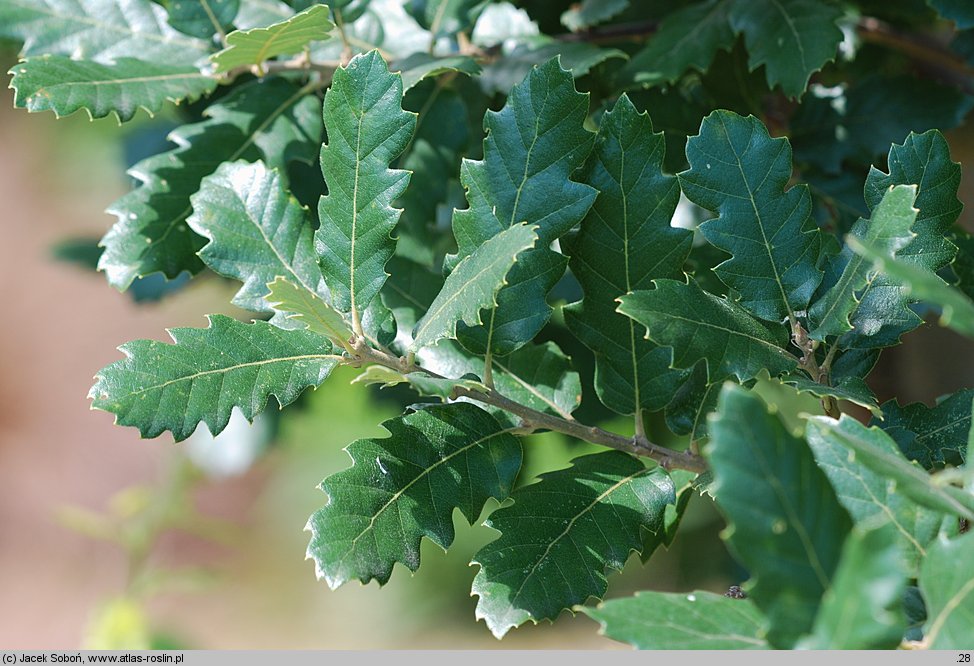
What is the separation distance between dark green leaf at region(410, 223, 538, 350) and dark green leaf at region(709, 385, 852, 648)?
0.75 feet

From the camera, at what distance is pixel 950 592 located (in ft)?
1.62

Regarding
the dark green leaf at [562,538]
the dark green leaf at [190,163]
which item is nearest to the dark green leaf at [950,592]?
the dark green leaf at [562,538]

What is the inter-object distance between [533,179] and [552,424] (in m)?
0.21

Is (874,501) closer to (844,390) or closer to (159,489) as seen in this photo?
(844,390)

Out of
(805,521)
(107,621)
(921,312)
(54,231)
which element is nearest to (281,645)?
(107,621)

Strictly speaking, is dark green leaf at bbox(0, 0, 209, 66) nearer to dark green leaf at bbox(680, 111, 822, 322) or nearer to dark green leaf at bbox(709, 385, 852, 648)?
dark green leaf at bbox(680, 111, 822, 322)

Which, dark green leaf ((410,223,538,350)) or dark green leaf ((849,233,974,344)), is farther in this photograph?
dark green leaf ((410,223,538,350))

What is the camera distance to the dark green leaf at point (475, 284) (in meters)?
0.65

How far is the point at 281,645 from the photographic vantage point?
117 inches

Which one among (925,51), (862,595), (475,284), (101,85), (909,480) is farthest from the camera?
(925,51)

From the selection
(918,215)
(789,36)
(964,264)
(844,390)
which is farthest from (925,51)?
(844,390)

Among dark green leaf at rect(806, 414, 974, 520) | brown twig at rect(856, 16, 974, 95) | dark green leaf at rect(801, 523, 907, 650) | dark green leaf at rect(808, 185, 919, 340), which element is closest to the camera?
dark green leaf at rect(801, 523, 907, 650)

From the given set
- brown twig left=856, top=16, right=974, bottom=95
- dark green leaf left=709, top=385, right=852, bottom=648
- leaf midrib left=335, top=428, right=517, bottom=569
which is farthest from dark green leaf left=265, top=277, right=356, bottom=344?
brown twig left=856, top=16, right=974, bottom=95

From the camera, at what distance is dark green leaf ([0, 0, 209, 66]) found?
1.02 metres
